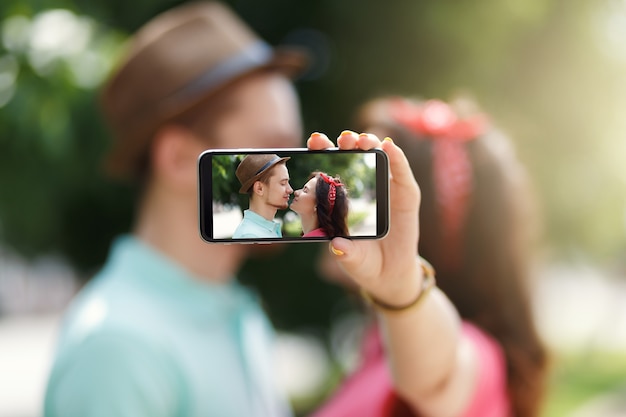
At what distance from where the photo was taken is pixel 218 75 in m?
2.25

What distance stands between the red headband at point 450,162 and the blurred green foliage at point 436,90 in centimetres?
155

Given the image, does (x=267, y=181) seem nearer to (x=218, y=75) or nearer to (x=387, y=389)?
(x=387, y=389)

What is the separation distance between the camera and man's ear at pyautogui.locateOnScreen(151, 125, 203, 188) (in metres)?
2.28

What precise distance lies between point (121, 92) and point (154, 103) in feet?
0.51

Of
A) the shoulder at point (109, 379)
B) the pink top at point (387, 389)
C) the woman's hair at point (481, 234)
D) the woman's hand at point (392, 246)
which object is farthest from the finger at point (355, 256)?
the shoulder at point (109, 379)

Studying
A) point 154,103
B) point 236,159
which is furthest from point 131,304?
point 236,159

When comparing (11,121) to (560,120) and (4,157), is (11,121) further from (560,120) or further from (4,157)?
(560,120)

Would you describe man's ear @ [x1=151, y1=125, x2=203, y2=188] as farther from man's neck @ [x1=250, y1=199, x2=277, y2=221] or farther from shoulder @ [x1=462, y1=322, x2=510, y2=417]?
man's neck @ [x1=250, y1=199, x2=277, y2=221]

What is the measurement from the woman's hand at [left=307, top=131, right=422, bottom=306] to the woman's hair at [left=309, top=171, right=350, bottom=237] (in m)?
0.02

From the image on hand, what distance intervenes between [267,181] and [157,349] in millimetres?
955

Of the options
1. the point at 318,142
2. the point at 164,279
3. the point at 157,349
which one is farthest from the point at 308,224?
the point at 164,279

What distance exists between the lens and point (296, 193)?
1.12 m

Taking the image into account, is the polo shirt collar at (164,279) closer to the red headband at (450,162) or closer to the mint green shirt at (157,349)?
the mint green shirt at (157,349)

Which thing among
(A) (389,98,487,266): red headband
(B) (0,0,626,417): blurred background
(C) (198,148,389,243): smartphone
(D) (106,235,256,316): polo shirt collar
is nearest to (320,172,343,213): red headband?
(C) (198,148,389,243): smartphone
